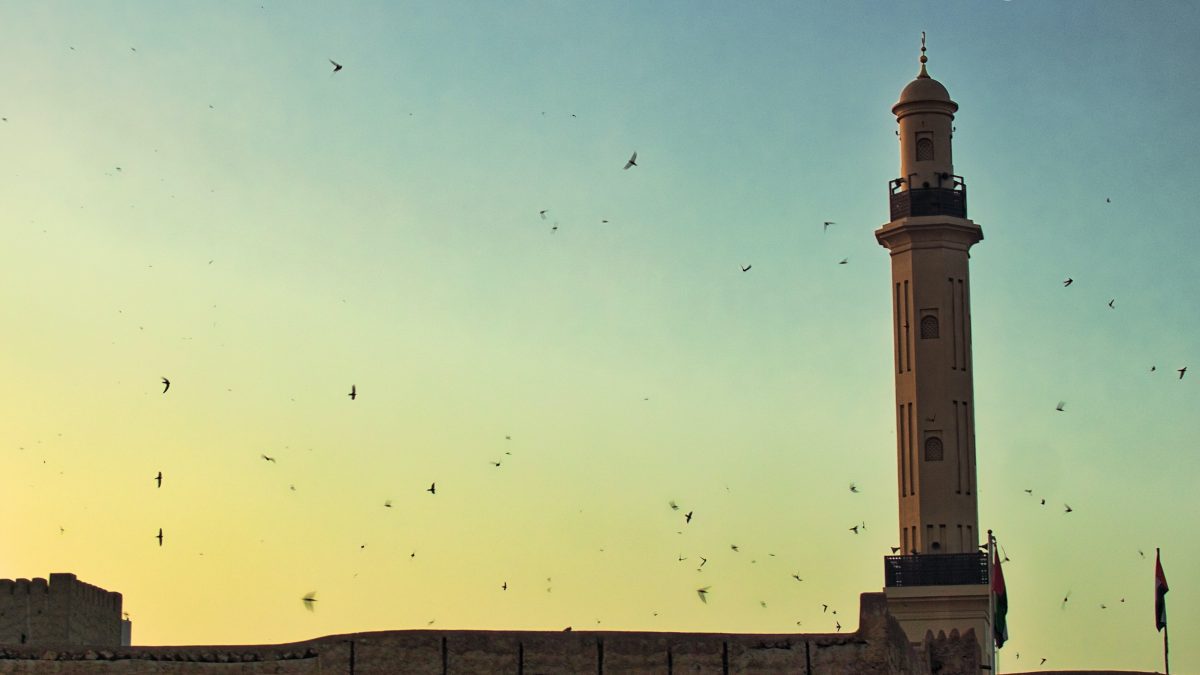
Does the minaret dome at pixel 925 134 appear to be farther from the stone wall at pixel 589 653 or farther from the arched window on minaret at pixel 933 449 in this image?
the stone wall at pixel 589 653

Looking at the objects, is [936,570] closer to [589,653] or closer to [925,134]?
[925,134]

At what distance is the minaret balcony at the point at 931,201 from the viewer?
63.1 meters

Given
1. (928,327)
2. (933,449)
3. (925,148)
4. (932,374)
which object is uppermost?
(925,148)

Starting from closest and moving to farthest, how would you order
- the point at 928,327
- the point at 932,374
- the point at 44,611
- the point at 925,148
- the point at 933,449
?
the point at 44,611
the point at 933,449
the point at 932,374
the point at 928,327
the point at 925,148

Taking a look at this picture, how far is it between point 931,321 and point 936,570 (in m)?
6.93

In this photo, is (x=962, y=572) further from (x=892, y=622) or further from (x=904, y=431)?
(x=892, y=622)

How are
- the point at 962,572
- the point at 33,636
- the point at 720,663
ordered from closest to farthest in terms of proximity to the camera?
the point at 720,663
the point at 33,636
the point at 962,572

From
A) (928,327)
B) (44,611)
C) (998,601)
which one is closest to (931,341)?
(928,327)

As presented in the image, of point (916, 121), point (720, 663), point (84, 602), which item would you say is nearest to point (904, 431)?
point (916, 121)

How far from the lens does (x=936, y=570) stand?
6062 centimetres

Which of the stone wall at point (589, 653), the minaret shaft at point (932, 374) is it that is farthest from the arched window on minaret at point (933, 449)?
the stone wall at point (589, 653)

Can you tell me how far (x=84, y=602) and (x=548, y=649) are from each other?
14.9 meters

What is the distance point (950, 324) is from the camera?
63.0 metres

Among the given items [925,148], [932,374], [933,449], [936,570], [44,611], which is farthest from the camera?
[925,148]
